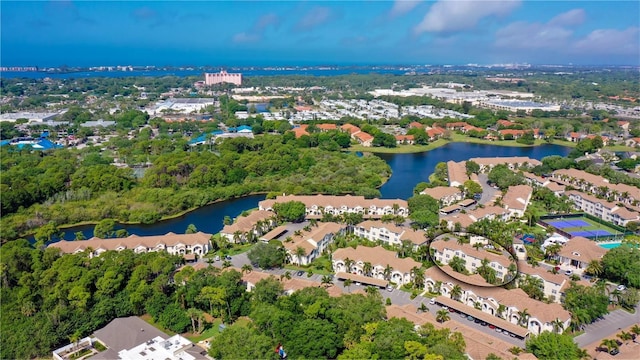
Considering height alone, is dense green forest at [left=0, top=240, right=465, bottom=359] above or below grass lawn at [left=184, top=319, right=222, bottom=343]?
above

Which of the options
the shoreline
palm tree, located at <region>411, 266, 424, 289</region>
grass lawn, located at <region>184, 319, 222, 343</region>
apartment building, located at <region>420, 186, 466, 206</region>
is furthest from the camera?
the shoreline

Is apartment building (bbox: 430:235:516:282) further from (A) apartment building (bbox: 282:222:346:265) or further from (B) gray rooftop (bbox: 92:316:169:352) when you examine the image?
(B) gray rooftop (bbox: 92:316:169:352)

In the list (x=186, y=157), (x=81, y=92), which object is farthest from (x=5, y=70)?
(x=186, y=157)

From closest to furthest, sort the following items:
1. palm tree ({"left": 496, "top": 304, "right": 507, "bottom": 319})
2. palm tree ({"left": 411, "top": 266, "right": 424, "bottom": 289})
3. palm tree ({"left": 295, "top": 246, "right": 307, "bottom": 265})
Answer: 1. palm tree ({"left": 496, "top": 304, "right": 507, "bottom": 319})
2. palm tree ({"left": 411, "top": 266, "right": 424, "bottom": 289})
3. palm tree ({"left": 295, "top": 246, "right": 307, "bottom": 265})

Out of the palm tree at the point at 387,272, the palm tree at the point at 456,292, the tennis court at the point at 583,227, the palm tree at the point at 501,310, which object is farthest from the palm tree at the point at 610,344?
the tennis court at the point at 583,227

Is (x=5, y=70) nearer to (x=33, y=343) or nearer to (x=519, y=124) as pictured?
(x=519, y=124)

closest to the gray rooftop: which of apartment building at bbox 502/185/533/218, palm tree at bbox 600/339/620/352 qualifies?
palm tree at bbox 600/339/620/352
